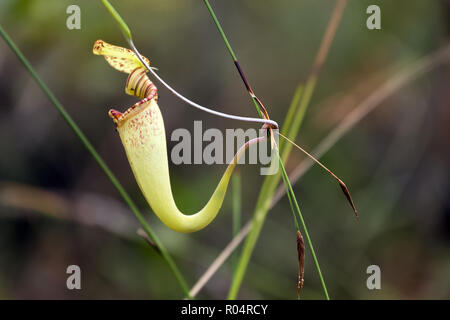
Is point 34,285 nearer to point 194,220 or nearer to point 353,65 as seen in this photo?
point 194,220

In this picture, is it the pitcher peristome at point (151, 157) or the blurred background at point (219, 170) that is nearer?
the pitcher peristome at point (151, 157)

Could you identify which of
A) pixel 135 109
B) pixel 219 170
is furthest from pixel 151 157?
pixel 219 170

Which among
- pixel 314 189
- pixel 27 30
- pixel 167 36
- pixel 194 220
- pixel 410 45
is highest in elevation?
pixel 167 36

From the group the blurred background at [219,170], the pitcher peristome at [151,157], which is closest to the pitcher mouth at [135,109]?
the pitcher peristome at [151,157]

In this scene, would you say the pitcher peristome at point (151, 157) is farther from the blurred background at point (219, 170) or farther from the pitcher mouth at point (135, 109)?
the blurred background at point (219, 170)

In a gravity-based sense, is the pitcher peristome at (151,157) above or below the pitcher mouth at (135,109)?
below

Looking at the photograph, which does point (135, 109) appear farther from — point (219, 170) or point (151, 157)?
point (219, 170)

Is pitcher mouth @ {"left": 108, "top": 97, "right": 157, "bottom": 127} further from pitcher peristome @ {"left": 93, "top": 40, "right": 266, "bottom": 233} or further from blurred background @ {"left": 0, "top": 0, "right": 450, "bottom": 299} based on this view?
blurred background @ {"left": 0, "top": 0, "right": 450, "bottom": 299}
